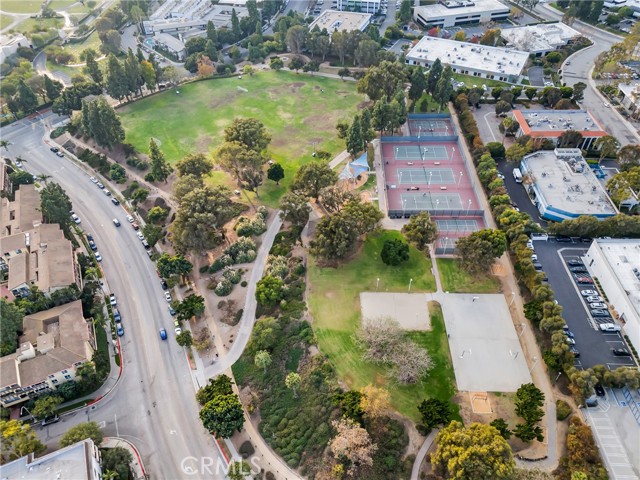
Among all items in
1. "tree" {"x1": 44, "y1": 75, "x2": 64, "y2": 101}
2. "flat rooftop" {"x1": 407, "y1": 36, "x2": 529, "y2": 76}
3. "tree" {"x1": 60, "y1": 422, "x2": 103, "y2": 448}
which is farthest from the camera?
"flat rooftop" {"x1": 407, "y1": 36, "x2": 529, "y2": 76}

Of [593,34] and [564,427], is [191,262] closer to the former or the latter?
[564,427]

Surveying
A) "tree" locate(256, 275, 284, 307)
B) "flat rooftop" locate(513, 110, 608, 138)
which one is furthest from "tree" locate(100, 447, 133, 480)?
"flat rooftop" locate(513, 110, 608, 138)

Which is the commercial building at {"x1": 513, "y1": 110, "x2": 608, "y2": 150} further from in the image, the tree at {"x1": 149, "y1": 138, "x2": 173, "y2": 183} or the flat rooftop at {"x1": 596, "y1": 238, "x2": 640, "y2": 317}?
the tree at {"x1": 149, "y1": 138, "x2": 173, "y2": 183}

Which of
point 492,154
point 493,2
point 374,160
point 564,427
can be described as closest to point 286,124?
point 374,160

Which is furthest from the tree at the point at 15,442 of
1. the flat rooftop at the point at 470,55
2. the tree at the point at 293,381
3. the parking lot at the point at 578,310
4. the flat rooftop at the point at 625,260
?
the flat rooftop at the point at 470,55

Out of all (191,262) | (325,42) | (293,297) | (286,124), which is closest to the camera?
(293,297)

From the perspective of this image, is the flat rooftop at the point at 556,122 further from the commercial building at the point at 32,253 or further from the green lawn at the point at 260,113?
the commercial building at the point at 32,253
